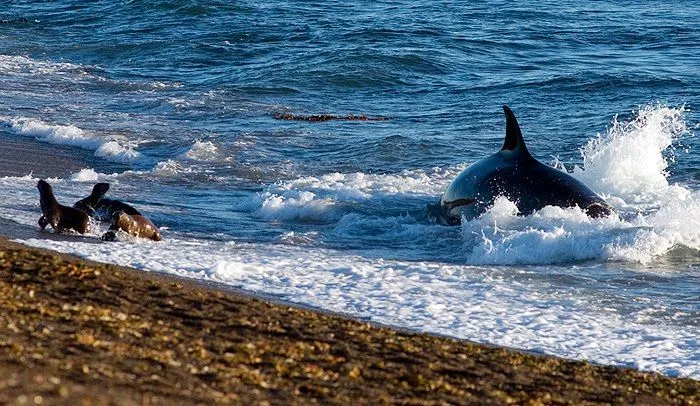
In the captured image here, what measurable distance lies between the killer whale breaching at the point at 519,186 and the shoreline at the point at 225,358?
5051mm

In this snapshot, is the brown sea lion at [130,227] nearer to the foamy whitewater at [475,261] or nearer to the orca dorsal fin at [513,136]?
the foamy whitewater at [475,261]

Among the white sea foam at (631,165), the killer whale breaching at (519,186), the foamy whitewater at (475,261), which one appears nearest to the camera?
the foamy whitewater at (475,261)

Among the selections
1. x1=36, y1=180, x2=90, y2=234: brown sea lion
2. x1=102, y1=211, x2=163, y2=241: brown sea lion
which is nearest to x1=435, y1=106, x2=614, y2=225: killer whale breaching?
x1=102, y1=211, x2=163, y2=241: brown sea lion

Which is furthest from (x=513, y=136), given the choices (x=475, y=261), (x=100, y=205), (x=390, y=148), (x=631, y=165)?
(x=390, y=148)

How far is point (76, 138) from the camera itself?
19484 mm

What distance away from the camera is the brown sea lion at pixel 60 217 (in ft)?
38.0

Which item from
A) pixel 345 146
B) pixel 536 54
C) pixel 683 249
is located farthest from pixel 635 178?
pixel 536 54

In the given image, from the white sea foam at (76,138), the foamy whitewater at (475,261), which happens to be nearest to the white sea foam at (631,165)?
the foamy whitewater at (475,261)

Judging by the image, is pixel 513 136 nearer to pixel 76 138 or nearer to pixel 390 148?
pixel 390 148

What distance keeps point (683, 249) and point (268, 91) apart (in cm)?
1439

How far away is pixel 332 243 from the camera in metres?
12.7

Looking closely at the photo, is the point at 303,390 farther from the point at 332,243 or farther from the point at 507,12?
the point at 507,12

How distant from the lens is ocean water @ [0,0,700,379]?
33.3 ft

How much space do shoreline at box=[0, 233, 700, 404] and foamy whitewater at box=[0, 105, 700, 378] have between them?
1.28m
